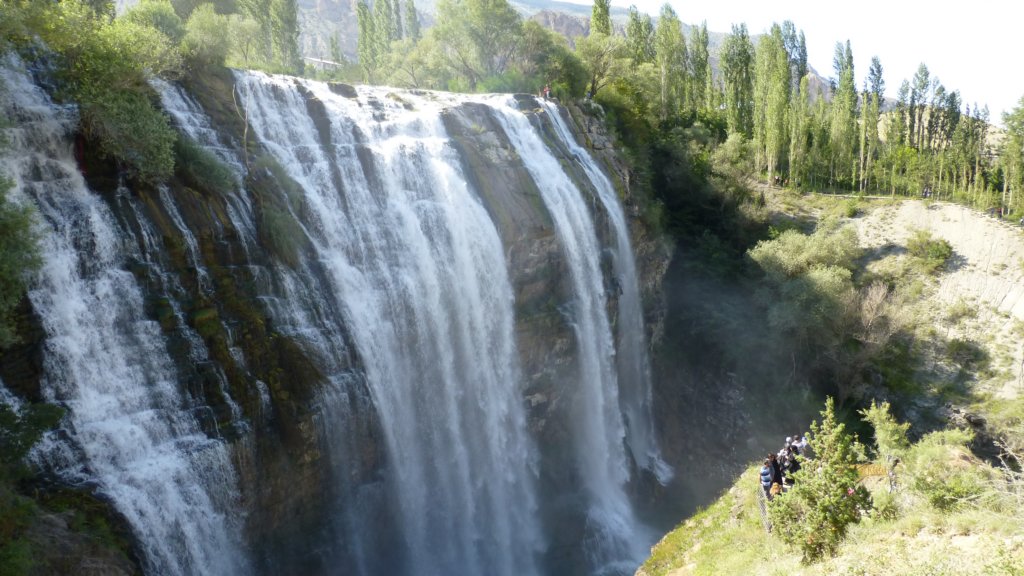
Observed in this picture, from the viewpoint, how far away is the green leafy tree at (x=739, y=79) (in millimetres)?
58000

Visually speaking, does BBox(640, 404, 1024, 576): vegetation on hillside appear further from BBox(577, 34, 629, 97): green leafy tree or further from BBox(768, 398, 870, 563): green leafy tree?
BBox(577, 34, 629, 97): green leafy tree

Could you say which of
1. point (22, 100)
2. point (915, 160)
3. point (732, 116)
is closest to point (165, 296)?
point (22, 100)

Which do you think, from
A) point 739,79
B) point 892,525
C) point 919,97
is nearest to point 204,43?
point 892,525

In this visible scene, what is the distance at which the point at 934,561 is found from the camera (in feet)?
28.7

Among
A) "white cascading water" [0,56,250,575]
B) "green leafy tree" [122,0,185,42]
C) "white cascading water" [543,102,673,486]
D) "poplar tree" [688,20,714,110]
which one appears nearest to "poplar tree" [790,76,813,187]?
"poplar tree" [688,20,714,110]

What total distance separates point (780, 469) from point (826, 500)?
4.89m

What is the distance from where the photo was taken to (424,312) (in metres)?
20.9

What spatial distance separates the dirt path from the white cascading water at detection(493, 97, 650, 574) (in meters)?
19.8

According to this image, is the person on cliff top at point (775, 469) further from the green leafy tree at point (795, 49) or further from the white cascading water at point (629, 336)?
the green leafy tree at point (795, 49)

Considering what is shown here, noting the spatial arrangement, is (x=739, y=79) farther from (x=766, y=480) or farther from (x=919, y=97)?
(x=766, y=480)

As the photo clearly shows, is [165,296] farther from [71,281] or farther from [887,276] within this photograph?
[887,276]

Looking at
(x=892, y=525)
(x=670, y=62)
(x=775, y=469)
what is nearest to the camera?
(x=892, y=525)

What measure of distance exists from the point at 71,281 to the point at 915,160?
61387 millimetres

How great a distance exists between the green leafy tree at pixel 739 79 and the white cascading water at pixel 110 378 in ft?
174
